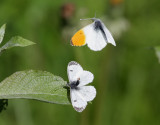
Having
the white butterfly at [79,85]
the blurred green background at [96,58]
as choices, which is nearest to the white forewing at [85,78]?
the white butterfly at [79,85]

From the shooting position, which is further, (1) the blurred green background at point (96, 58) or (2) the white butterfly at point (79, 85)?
(1) the blurred green background at point (96, 58)

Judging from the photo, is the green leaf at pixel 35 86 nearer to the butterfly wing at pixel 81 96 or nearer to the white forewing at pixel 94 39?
the butterfly wing at pixel 81 96

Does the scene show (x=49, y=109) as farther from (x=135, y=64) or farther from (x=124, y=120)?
(x=135, y=64)

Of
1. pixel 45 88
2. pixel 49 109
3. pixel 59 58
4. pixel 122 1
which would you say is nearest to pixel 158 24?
pixel 122 1

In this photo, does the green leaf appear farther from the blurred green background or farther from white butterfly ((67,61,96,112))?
the blurred green background

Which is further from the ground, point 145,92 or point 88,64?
point 88,64

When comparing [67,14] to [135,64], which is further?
[135,64]

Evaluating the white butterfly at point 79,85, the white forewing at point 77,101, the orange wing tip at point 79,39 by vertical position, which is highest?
the orange wing tip at point 79,39

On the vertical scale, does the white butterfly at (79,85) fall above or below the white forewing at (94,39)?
below
